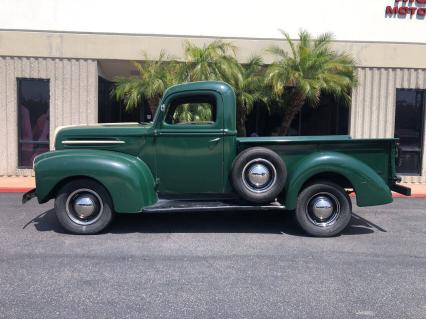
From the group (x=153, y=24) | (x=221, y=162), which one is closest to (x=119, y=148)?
(x=221, y=162)

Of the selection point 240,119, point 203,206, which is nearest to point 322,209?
point 203,206

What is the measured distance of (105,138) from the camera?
21.5 feet

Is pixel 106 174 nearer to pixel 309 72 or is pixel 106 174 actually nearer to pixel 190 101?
pixel 190 101

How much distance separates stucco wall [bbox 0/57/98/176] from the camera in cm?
1174

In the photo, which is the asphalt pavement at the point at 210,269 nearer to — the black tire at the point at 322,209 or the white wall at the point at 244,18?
the black tire at the point at 322,209

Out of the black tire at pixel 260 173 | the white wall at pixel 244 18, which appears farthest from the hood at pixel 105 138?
the white wall at pixel 244 18

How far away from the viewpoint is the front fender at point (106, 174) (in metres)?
6.03

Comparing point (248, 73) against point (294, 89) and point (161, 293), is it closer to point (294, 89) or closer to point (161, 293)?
point (294, 89)

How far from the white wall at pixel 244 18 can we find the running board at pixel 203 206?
23.1ft

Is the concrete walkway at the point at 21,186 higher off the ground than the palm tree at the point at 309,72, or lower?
lower

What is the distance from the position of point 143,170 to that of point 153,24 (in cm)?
695

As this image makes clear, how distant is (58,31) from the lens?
1179 cm

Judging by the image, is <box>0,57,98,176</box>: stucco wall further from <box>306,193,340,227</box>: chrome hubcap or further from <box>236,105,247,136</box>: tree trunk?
<box>306,193,340,227</box>: chrome hubcap

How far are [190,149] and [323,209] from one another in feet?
7.06
